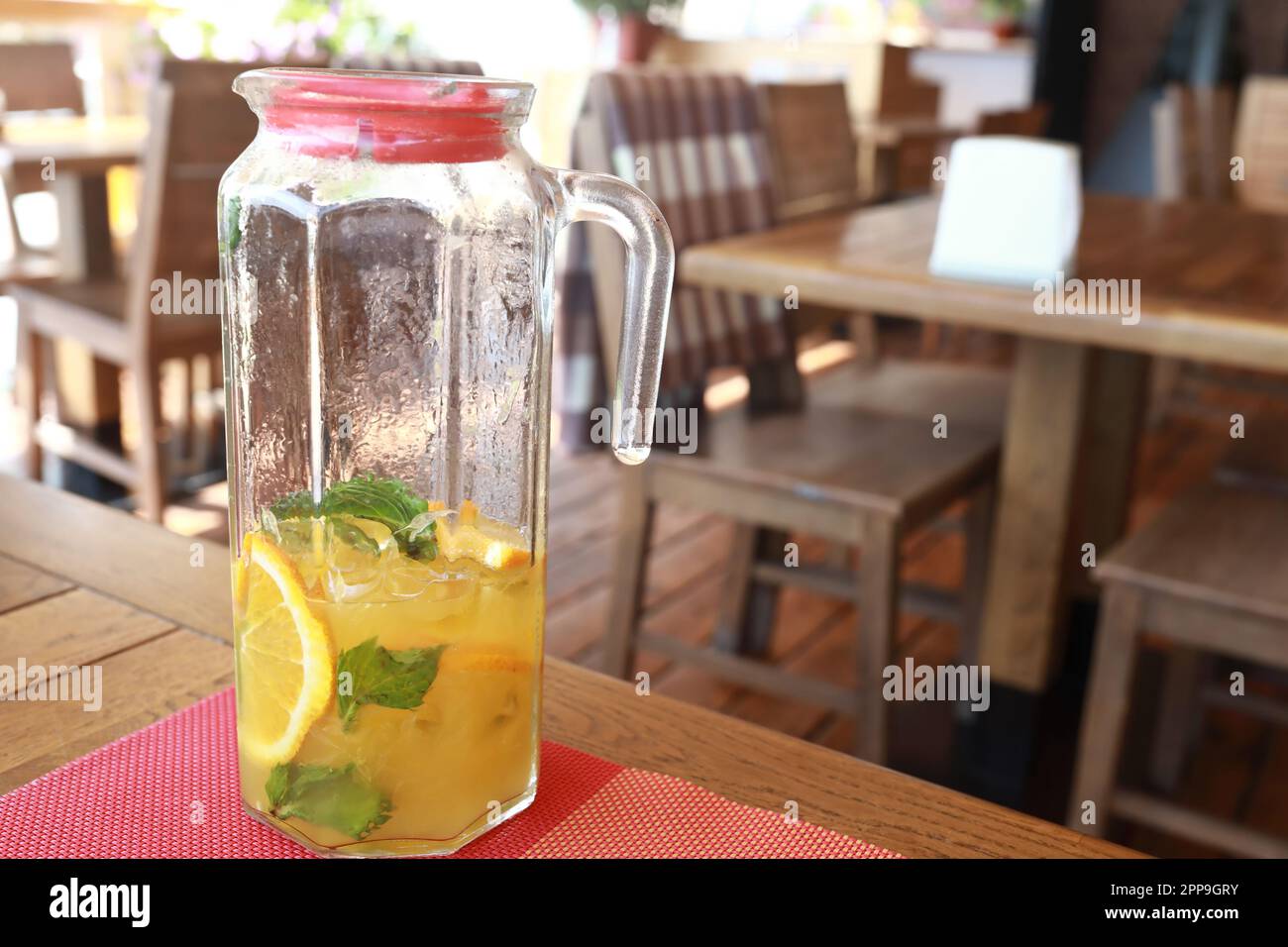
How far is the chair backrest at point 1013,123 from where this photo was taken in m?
3.24

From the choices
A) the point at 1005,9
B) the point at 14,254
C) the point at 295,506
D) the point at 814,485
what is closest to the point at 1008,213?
the point at 814,485

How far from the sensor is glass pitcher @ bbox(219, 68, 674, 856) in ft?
1.52

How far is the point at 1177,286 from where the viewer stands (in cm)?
155

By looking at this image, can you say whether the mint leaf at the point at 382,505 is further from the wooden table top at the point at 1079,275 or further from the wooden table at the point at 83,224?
the wooden table at the point at 83,224

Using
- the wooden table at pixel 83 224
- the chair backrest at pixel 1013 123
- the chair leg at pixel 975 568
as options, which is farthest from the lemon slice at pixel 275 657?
the chair backrest at pixel 1013 123

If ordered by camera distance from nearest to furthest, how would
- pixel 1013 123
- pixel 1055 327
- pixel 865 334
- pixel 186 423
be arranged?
pixel 1055 327 → pixel 186 423 → pixel 865 334 → pixel 1013 123

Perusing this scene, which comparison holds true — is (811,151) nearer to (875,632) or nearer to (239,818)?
(875,632)

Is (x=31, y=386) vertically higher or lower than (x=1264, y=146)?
lower

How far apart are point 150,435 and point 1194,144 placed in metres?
2.59

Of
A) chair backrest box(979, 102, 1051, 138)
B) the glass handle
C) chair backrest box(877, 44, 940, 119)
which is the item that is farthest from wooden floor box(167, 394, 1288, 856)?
chair backrest box(877, 44, 940, 119)

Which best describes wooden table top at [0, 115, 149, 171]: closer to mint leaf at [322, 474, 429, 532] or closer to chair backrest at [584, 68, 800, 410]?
chair backrest at [584, 68, 800, 410]

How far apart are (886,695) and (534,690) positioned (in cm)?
118

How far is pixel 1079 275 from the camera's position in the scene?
1.58 meters
